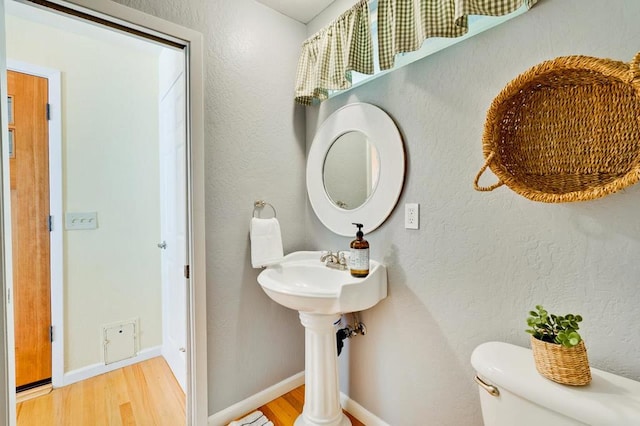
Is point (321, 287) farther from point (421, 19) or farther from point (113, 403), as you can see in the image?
point (113, 403)

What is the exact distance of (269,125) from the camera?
1.78 metres

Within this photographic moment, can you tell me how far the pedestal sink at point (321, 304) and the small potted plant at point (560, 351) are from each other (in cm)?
65

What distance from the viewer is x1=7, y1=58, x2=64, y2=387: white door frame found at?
194 cm

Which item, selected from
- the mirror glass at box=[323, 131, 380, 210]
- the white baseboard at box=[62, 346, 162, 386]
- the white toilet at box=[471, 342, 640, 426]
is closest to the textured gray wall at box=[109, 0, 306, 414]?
the mirror glass at box=[323, 131, 380, 210]

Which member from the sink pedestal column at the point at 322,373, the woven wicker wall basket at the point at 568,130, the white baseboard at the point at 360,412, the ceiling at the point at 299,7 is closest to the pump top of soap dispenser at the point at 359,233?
the sink pedestal column at the point at 322,373

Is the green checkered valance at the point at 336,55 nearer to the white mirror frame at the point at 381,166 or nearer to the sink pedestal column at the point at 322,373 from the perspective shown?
the white mirror frame at the point at 381,166

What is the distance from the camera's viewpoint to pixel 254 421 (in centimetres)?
162

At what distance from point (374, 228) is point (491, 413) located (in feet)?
2.78

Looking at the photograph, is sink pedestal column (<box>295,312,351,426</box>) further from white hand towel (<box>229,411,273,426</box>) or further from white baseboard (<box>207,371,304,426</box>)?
white baseboard (<box>207,371,304,426</box>)

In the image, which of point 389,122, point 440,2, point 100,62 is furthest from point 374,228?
point 100,62

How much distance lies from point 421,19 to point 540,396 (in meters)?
1.33

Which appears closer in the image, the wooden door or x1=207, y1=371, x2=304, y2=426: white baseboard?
x1=207, y1=371, x2=304, y2=426: white baseboard

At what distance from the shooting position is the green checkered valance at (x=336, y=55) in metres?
1.43

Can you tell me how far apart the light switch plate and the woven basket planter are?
260 centimetres
